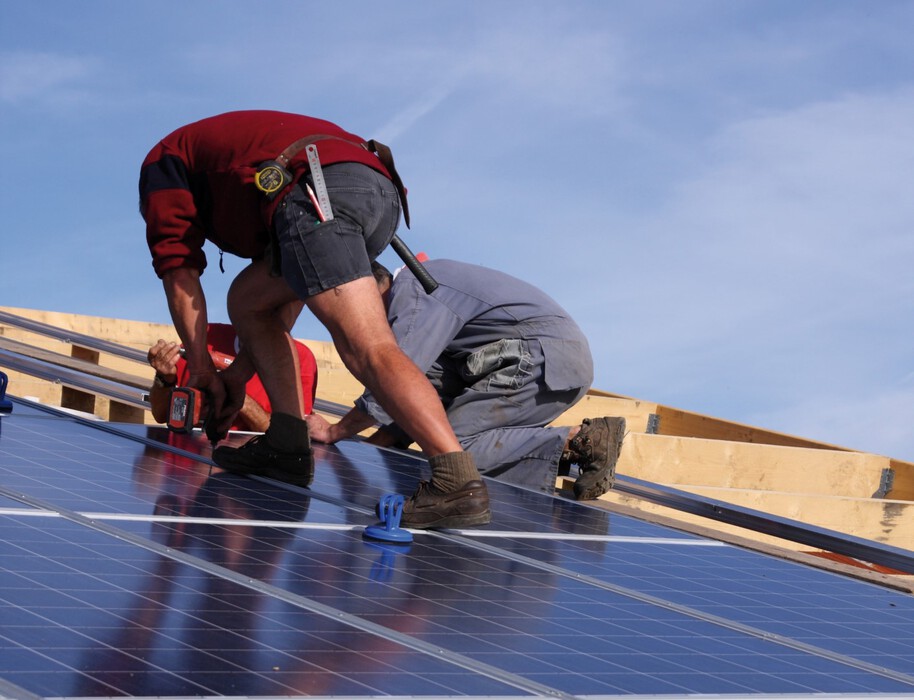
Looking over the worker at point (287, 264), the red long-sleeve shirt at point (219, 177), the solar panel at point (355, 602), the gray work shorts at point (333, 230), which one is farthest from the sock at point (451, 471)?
the red long-sleeve shirt at point (219, 177)

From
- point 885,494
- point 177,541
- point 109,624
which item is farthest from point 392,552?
point 885,494

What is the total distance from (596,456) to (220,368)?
1.94m

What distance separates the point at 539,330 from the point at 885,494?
19.7ft

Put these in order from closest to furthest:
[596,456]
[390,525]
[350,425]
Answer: [390,525]
[596,456]
[350,425]

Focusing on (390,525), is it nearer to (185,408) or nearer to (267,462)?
(267,462)

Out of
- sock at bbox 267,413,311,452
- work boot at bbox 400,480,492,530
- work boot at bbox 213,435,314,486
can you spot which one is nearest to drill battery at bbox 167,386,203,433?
work boot at bbox 213,435,314,486

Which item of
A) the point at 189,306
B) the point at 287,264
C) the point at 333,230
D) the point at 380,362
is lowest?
the point at 380,362

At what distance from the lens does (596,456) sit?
15.8 feet

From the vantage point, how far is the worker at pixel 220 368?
4.55 meters

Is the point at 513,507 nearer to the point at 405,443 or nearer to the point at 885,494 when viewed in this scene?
the point at 405,443

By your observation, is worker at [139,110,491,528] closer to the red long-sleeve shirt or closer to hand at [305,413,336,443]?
the red long-sleeve shirt

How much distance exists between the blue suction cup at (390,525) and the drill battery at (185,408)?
1.28 meters

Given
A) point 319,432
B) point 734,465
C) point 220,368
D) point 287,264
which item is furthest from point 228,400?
point 734,465

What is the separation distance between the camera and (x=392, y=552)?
2.91m
